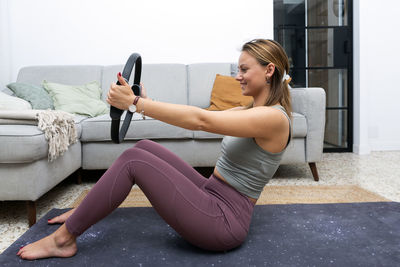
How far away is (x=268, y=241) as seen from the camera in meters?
1.35

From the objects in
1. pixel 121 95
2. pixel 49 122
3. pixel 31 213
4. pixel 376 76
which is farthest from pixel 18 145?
pixel 376 76

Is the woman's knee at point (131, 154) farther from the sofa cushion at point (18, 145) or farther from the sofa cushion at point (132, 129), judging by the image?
the sofa cushion at point (132, 129)

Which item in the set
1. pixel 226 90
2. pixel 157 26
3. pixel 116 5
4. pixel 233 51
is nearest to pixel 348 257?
pixel 226 90

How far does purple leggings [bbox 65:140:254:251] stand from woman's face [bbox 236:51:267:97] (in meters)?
0.38

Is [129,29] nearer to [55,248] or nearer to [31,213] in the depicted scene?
[31,213]

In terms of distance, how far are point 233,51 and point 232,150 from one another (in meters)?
2.49

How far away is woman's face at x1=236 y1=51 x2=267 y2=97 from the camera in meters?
1.20

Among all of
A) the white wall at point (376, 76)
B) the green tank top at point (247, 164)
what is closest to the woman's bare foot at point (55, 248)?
the green tank top at point (247, 164)

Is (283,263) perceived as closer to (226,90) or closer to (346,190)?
(346,190)

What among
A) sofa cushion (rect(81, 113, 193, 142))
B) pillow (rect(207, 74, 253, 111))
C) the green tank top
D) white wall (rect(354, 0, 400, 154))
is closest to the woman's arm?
the green tank top

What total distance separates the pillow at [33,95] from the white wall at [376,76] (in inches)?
120

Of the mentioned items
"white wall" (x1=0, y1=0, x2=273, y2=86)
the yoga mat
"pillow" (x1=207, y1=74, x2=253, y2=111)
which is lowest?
the yoga mat

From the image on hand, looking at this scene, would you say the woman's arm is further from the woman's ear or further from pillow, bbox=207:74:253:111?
pillow, bbox=207:74:253:111

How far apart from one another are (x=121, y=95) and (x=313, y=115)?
1777mm
